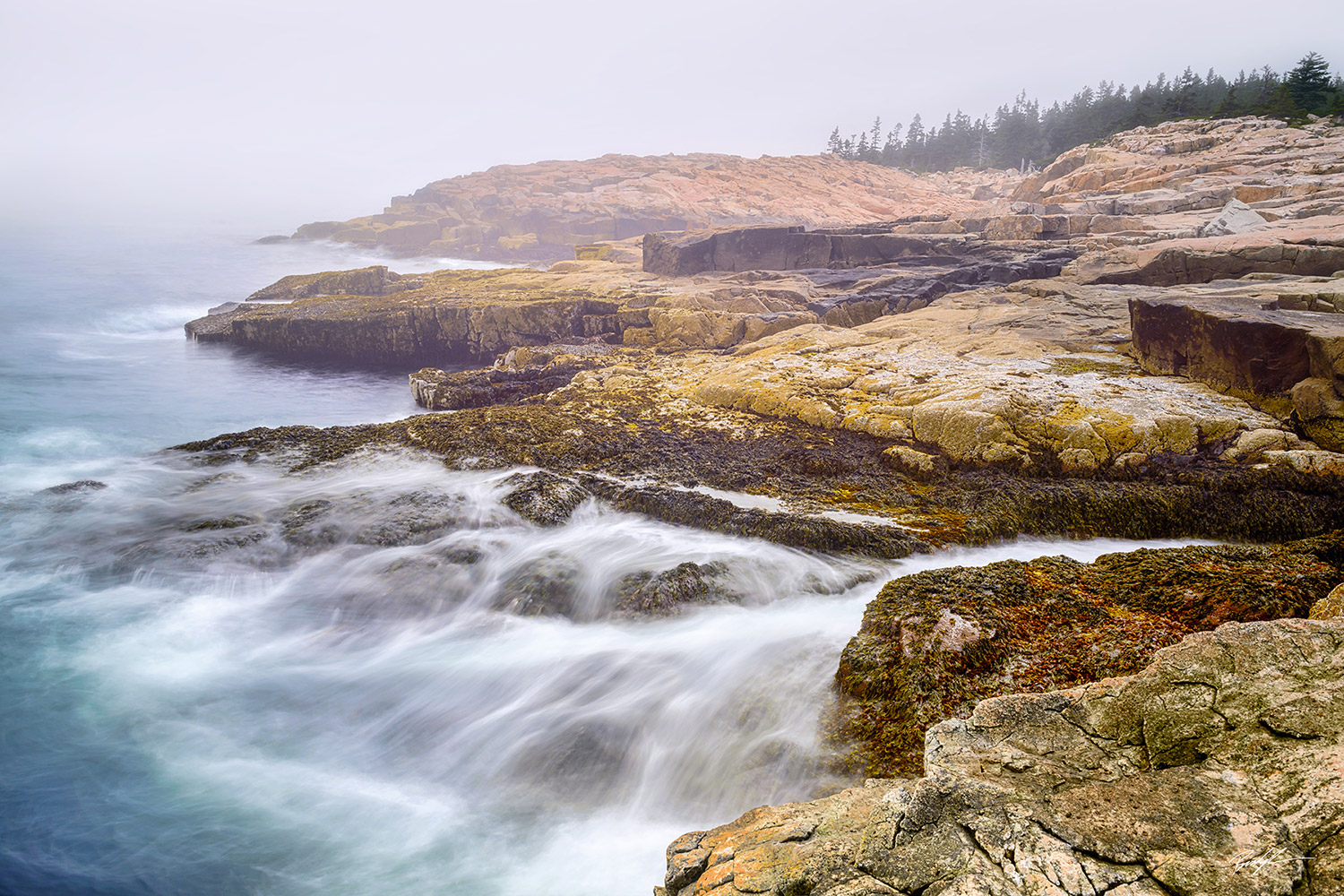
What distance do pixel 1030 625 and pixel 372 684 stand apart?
21.3 ft

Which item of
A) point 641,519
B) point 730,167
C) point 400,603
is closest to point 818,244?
point 641,519

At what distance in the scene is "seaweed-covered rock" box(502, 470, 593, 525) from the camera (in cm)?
936

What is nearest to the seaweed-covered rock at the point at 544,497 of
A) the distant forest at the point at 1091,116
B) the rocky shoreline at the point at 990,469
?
the rocky shoreline at the point at 990,469

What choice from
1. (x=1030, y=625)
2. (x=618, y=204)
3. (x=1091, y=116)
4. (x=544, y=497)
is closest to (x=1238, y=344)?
(x=1030, y=625)

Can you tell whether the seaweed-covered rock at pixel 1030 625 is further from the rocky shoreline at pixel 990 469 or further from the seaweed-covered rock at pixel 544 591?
the seaweed-covered rock at pixel 544 591

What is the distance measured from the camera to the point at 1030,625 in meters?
5.32

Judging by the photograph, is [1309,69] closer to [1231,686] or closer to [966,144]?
[966,144]

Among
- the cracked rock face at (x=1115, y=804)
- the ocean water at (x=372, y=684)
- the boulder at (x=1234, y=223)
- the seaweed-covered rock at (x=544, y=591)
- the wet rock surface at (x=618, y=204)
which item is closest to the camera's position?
the cracked rock face at (x=1115, y=804)

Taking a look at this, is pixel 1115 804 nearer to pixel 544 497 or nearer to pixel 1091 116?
pixel 544 497

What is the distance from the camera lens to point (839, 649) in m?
6.38

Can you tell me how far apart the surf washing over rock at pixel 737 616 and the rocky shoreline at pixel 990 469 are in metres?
0.03

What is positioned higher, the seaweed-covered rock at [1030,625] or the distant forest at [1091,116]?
the distant forest at [1091,116]

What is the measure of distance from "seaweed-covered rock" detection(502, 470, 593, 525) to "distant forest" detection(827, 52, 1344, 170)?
52014mm

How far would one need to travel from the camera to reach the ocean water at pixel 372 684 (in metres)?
5.26
